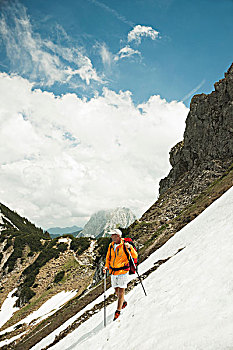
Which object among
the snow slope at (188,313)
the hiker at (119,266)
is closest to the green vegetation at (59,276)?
the snow slope at (188,313)

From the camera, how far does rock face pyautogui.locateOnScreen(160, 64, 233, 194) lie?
35688 millimetres

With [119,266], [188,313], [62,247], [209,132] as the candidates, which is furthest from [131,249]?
[62,247]

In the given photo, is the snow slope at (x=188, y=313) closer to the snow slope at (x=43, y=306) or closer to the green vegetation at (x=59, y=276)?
the snow slope at (x=43, y=306)

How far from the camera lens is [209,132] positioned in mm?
40219

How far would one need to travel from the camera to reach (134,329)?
584 centimetres

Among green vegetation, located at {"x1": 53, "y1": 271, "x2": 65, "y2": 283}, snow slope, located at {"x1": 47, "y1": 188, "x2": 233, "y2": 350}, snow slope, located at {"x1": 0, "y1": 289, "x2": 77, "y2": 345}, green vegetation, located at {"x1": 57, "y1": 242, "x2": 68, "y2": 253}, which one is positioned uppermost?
green vegetation, located at {"x1": 57, "y1": 242, "x2": 68, "y2": 253}

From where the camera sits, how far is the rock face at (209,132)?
35.7 meters

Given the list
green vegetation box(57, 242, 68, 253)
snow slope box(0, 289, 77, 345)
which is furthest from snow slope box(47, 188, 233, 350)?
green vegetation box(57, 242, 68, 253)

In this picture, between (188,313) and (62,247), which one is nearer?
(188,313)

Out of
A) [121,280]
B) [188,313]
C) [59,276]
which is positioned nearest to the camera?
[188,313]

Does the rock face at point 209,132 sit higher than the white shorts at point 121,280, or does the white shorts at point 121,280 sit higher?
the rock face at point 209,132

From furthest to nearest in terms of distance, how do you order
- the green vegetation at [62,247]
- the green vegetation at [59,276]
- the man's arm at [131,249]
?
the green vegetation at [62,247], the green vegetation at [59,276], the man's arm at [131,249]

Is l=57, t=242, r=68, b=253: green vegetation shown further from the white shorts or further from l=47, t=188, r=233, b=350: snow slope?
the white shorts

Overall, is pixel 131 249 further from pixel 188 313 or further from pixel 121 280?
pixel 188 313
